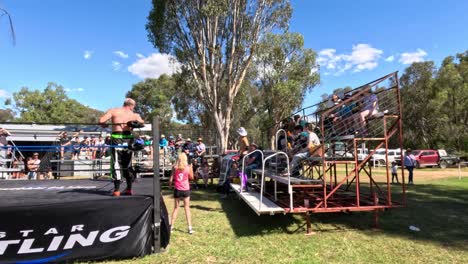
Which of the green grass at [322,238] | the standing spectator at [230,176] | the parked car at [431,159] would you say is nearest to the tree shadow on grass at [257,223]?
the green grass at [322,238]

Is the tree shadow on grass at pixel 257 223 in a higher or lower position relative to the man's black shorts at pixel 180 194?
lower

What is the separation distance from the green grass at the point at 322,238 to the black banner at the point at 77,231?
33cm

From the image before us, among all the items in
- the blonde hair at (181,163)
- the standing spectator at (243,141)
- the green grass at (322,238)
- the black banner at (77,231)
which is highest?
the standing spectator at (243,141)

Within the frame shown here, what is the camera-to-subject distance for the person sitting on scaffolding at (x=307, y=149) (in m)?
7.04

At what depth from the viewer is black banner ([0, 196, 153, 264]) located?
4.30 metres

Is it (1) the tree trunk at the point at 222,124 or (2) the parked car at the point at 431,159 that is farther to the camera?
(2) the parked car at the point at 431,159

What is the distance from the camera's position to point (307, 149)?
7262mm

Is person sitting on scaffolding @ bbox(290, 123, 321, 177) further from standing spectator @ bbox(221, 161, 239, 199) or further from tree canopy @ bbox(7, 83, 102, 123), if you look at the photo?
tree canopy @ bbox(7, 83, 102, 123)

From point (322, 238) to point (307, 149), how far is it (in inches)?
81.3

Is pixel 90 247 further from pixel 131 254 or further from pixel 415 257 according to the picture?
pixel 415 257

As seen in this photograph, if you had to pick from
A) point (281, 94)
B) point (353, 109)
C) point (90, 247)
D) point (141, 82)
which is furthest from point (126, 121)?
point (141, 82)

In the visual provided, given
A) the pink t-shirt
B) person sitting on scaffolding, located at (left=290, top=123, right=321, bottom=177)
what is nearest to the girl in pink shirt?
the pink t-shirt

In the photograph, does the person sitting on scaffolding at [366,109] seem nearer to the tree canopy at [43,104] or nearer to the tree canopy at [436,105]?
the tree canopy at [436,105]

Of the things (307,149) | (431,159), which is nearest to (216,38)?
(307,149)
